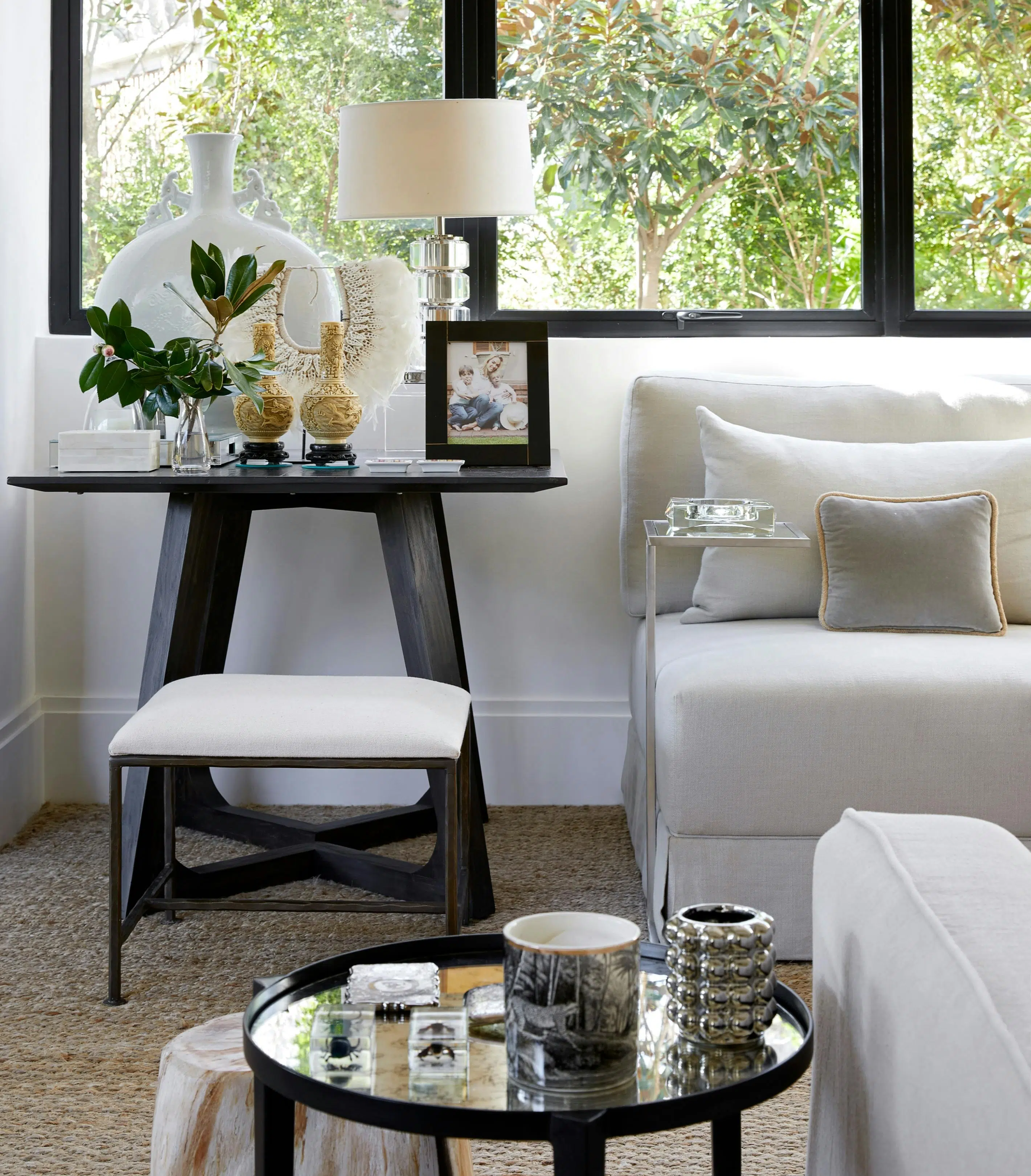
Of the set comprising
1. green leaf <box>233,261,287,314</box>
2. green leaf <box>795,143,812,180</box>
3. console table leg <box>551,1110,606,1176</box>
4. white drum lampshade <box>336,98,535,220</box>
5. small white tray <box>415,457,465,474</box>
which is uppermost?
green leaf <box>795,143,812,180</box>

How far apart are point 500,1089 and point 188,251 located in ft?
7.20

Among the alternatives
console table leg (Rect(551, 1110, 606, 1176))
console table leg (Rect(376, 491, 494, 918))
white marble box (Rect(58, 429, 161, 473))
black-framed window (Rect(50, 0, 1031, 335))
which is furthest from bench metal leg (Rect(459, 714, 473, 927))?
console table leg (Rect(551, 1110, 606, 1176))

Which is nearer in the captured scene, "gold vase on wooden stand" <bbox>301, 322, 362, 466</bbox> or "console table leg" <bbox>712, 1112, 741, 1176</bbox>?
"console table leg" <bbox>712, 1112, 741, 1176</bbox>

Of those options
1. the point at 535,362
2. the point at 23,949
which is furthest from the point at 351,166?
the point at 23,949

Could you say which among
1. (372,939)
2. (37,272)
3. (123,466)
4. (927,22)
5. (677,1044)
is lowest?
(372,939)

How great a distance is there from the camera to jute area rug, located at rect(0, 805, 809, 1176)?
1.63m

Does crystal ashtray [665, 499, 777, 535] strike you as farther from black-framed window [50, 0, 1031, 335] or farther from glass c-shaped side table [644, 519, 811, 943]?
black-framed window [50, 0, 1031, 335]

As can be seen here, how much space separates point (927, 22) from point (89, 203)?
1975 mm

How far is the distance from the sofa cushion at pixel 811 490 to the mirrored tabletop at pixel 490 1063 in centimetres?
145

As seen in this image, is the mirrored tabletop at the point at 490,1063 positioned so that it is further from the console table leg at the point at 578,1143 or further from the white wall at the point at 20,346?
the white wall at the point at 20,346

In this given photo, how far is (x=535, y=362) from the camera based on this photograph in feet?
8.59

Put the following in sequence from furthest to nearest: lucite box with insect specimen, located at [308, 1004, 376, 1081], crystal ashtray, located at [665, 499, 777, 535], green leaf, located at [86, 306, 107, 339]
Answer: green leaf, located at [86, 306, 107, 339] → crystal ashtray, located at [665, 499, 777, 535] → lucite box with insect specimen, located at [308, 1004, 376, 1081]

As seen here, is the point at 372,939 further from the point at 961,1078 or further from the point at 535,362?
the point at 961,1078

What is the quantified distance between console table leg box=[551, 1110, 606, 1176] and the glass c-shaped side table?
A: 118cm
